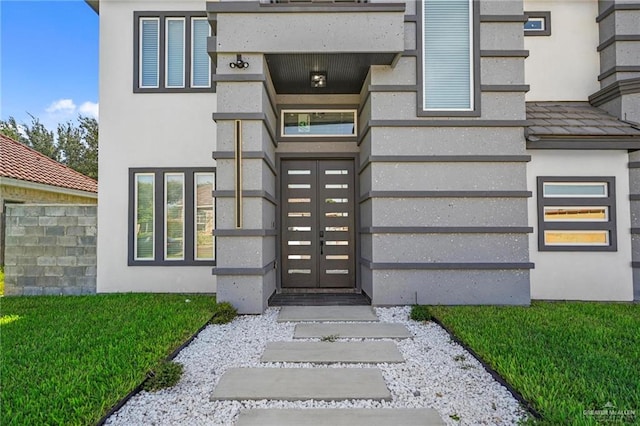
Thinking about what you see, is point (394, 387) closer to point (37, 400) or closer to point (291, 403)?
point (291, 403)

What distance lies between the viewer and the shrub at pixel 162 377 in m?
2.84

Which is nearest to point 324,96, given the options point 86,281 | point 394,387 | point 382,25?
point 382,25

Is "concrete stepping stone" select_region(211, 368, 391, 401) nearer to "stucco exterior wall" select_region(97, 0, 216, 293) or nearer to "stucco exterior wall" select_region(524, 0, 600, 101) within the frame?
"stucco exterior wall" select_region(97, 0, 216, 293)

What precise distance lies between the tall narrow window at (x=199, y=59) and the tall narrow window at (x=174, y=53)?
0.68ft

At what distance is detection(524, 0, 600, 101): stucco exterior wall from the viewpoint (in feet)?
22.5

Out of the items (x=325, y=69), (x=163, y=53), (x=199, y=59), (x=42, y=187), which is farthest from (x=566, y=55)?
(x=42, y=187)

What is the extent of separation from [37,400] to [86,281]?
16.1ft

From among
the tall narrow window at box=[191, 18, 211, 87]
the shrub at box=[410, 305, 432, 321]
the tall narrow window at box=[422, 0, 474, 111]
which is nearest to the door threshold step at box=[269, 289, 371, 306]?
the shrub at box=[410, 305, 432, 321]

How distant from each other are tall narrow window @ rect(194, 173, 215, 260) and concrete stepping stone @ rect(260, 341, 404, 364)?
3.32 meters

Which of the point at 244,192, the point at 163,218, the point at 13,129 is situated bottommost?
the point at 163,218

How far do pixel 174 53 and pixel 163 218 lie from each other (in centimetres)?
307

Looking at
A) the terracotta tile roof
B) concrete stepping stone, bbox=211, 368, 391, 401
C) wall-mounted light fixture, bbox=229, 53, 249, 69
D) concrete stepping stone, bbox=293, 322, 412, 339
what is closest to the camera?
concrete stepping stone, bbox=211, 368, 391, 401

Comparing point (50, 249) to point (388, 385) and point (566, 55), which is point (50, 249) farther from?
point (566, 55)

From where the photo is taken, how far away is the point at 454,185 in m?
5.43
